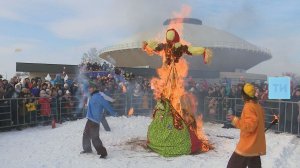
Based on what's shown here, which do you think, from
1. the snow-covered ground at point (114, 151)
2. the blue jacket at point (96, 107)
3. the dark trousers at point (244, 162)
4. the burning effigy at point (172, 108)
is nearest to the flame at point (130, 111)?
the snow-covered ground at point (114, 151)

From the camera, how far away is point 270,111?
13336mm

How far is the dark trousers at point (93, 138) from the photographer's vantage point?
27.7ft

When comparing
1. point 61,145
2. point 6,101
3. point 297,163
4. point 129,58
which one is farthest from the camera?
point 129,58

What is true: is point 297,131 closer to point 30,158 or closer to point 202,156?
point 202,156

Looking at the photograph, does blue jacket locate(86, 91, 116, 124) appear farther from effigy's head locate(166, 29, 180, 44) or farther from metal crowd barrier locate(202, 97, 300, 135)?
metal crowd barrier locate(202, 97, 300, 135)

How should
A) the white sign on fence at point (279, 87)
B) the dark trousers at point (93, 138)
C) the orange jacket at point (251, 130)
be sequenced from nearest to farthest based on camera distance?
the orange jacket at point (251, 130) → the dark trousers at point (93, 138) → the white sign on fence at point (279, 87)

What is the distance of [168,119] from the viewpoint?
8742mm

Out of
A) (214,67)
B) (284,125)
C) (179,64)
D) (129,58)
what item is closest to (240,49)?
(214,67)

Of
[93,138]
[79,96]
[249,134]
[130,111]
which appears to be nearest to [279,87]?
[93,138]

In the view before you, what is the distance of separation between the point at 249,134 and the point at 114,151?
171 inches

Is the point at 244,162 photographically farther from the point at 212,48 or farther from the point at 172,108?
the point at 212,48

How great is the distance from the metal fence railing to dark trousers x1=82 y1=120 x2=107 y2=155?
4626 mm

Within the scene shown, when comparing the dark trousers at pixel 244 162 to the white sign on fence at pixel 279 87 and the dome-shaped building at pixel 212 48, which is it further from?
the dome-shaped building at pixel 212 48

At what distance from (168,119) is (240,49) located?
50.0 meters
